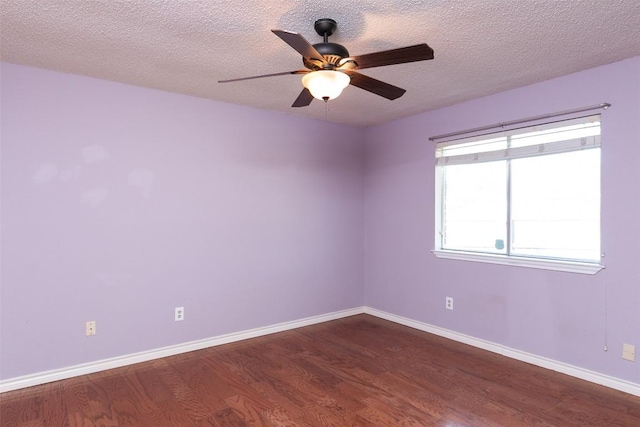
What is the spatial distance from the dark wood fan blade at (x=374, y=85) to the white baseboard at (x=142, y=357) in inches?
106

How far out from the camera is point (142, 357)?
3.23 meters

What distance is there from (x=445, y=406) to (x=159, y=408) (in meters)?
1.88

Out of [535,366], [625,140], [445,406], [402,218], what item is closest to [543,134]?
[625,140]

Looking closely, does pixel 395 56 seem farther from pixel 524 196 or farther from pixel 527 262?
pixel 527 262

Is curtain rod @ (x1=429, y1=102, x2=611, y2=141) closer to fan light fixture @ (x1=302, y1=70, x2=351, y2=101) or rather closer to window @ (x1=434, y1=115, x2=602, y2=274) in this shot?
window @ (x1=434, y1=115, x2=602, y2=274)

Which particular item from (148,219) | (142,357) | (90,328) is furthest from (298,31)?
(142,357)

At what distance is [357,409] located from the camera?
96.3 inches

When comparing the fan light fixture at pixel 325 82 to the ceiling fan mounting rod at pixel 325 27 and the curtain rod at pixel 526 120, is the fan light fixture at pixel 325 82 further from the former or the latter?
the curtain rod at pixel 526 120

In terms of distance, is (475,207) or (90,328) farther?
(475,207)

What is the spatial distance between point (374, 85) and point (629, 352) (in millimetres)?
2592

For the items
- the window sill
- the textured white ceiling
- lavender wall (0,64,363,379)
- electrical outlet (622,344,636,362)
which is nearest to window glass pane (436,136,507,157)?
the textured white ceiling

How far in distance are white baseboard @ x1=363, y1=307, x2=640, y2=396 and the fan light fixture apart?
2.78 meters

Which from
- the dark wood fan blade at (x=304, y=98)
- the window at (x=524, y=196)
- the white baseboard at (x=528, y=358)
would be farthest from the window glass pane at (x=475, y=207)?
the dark wood fan blade at (x=304, y=98)

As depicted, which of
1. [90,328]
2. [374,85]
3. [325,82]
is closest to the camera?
[325,82]
